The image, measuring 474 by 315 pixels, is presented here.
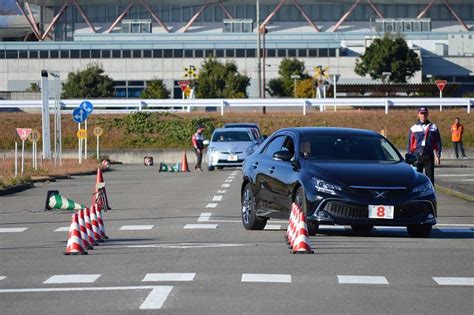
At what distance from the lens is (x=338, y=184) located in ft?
52.5

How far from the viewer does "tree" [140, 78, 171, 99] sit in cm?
9769

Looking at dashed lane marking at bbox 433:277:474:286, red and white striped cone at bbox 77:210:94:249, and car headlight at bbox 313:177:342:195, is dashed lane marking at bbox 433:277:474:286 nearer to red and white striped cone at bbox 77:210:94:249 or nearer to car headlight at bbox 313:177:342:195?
car headlight at bbox 313:177:342:195

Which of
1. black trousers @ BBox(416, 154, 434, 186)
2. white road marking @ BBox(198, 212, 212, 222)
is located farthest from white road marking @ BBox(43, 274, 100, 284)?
black trousers @ BBox(416, 154, 434, 186)

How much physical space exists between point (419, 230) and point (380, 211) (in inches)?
35.8

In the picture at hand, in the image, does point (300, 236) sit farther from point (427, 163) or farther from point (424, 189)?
point (427, 163)

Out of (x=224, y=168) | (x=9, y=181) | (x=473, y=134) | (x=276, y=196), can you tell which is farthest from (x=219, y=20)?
(x=276, y=196)

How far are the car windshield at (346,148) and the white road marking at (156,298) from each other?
642 cm

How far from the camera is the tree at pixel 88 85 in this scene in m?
98.0

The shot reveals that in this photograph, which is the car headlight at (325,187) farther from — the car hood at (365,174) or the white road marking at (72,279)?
the white road marking at (72,279)

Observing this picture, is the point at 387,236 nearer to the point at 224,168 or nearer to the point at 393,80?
the point at 224,168

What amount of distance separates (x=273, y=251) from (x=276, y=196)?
9.05 feet

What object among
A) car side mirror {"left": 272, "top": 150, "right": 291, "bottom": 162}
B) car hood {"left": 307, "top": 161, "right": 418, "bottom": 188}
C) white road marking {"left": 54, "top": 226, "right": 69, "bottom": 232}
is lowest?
white road marking {"left": 54, "top": 226, "right": 69, "bottom": 232}

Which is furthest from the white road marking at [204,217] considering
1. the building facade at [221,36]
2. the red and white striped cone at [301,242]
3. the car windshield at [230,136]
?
the building facade at [221,36]

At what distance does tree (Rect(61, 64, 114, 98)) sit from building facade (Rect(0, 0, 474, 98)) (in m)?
8.10
